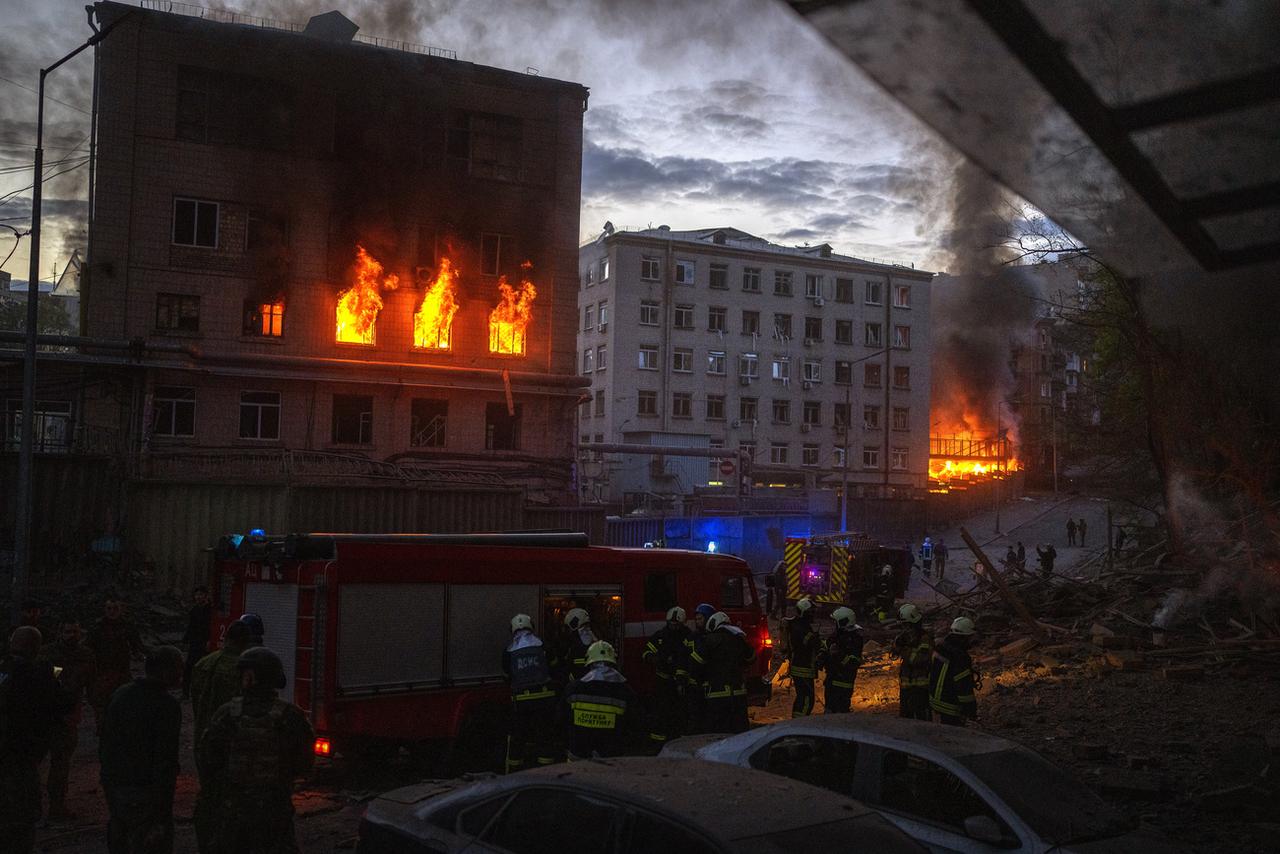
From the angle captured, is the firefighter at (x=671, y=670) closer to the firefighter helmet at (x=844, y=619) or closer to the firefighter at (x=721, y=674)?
the firefighter at (x=721, y=674)

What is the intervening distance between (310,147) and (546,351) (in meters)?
9.59

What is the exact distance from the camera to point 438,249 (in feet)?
109

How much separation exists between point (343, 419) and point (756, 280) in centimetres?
3178

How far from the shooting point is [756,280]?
58.7 m

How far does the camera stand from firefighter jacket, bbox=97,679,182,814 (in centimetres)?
575

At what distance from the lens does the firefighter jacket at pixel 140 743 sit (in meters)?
5.75

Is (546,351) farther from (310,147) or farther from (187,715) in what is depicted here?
(187,715)

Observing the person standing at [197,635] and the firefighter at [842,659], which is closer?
the firefighter at [842,659]

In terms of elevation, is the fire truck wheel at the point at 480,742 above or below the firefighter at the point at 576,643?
below

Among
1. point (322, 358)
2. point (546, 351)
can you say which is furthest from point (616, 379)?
point (322, 358)

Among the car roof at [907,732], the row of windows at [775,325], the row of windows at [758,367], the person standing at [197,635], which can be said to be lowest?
the person standing at [197,635]

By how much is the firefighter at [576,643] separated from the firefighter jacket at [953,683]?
3377 millimetres

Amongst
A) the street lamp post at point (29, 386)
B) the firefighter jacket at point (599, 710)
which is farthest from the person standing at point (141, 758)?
the street lamp post at point (29, 386)

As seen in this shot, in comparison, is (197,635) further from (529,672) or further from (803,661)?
(803,661)
